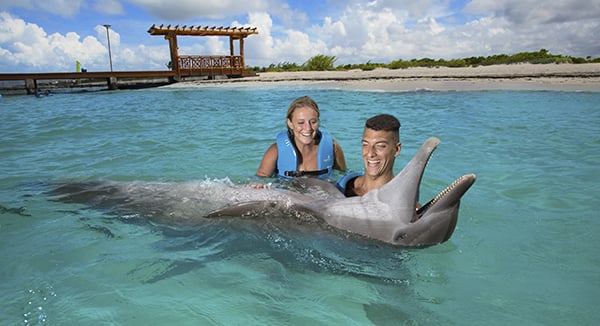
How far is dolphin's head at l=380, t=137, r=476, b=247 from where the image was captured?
2.50 metres

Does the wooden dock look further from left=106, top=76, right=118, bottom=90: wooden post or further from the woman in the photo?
the woman

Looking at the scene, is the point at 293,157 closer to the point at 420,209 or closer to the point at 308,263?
the point at 308,263

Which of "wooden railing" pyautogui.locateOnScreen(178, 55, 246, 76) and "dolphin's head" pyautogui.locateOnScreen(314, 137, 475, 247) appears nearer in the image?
"dolphin's head" pyautogui.locateOnScreen(314, 137, 475, 247)

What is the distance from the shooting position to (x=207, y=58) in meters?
31.4

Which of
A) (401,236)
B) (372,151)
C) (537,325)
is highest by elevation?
(372,151)

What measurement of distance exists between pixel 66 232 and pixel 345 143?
577cm

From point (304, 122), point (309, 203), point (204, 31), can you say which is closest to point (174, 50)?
point (204, 31)

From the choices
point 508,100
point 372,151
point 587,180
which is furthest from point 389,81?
point 372,151

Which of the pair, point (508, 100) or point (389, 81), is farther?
point (389, 81)

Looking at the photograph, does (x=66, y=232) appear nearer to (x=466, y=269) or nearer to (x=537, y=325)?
(x=466, y=269)

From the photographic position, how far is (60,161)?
700cm

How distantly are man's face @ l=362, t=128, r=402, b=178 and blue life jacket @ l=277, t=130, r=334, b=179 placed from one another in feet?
5.39

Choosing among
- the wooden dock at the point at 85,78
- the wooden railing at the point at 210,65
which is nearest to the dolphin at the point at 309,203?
the wooden dock at the point at 85,78

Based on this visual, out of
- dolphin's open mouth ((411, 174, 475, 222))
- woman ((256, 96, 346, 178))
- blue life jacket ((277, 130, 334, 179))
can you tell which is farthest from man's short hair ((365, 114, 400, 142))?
blue life jacket ((277, 130, 334, 179))
